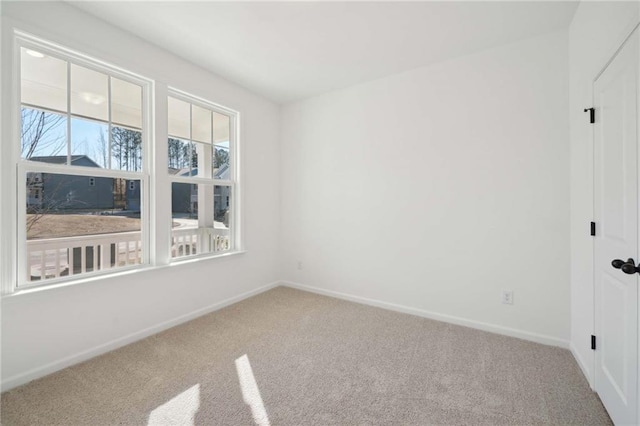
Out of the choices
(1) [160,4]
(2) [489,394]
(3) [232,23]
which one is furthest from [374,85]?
(2) [489,394]

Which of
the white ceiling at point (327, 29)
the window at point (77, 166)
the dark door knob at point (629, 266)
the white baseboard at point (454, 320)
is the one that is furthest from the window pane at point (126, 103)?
the dark door knob at point (629, 266)

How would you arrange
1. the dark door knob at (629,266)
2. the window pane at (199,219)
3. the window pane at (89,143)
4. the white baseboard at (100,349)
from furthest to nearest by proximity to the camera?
1. the window pane at (199,219)
2. the window pane at (89,143)
3. the white baseboard at (100,349)
4. the dark door knob at (629,266)

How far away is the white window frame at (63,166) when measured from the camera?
192 cm

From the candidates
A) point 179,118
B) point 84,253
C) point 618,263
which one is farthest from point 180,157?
point 618,263

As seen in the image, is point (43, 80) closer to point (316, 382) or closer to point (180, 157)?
point (180, 157)

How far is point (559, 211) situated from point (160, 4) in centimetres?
363

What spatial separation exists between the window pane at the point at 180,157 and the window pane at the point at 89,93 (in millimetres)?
613

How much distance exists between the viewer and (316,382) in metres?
1.95

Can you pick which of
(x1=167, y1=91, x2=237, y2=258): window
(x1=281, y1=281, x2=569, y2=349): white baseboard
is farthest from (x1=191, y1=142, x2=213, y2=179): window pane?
(x1=281, y1=281, x2=569, y2=349): white baseboard

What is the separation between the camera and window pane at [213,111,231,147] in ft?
11.2

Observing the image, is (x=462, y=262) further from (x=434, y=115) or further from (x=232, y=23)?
(x=232, y=23)

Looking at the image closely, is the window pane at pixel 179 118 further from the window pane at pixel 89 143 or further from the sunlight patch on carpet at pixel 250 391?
the sunlight patch on carpet at pixel 250 391

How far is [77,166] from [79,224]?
0.48 metres

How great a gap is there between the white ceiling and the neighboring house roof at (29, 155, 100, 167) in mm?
1148
